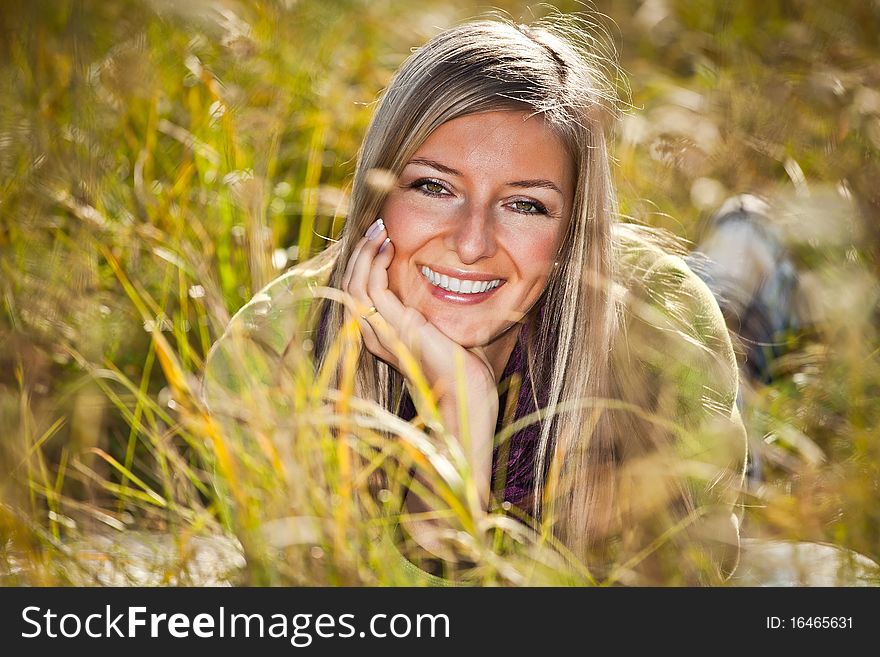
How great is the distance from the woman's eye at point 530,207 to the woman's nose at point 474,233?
0.21ft

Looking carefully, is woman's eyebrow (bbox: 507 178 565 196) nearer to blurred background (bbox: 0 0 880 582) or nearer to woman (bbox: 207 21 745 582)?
woman (bbox: 207 21 745 582)

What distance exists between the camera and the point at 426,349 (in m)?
1.67

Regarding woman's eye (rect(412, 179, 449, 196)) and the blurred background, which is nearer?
woman's eye (rect(412, 179, 449, 196))

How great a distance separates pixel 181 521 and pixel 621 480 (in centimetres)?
76

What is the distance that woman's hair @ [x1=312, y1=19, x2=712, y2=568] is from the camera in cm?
166

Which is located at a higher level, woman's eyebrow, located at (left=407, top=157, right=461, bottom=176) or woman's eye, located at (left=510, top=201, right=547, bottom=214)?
woman's eyebrow, located at (left=407, top=157, right=461, bottom=176)

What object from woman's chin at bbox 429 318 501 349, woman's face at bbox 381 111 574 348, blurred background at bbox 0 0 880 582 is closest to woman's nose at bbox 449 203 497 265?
woman's face at bbox 381 111 574 348

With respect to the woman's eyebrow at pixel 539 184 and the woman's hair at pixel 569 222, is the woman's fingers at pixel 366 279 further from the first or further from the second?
the woman's eyebrow at pixel 539 184

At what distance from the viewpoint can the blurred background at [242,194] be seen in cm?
178

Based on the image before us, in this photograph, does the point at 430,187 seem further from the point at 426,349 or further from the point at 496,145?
the point at 426,349

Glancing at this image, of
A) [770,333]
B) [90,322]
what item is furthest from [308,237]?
[770,333]

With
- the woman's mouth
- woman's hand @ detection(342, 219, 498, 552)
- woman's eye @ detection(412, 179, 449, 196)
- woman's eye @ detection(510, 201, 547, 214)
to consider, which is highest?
woman's eye @ detection(412, 179, 449, 196)

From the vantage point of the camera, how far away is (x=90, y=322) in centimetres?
196

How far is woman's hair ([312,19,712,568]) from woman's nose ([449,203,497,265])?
0.15 metres
